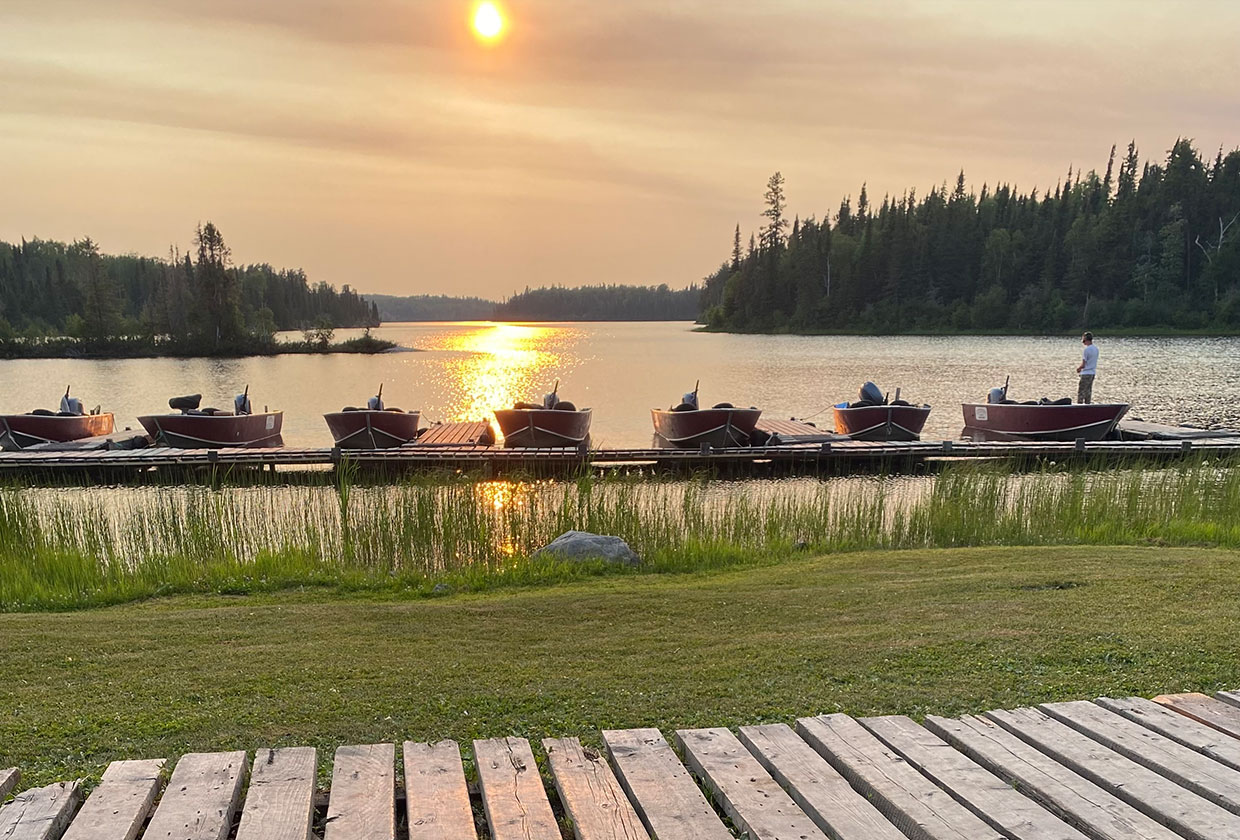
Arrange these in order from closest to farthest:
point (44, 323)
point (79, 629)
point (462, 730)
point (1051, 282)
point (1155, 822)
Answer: point (1155, 822), point (462, 730), point (79, 629), point (1051, 282), point (44, 323)

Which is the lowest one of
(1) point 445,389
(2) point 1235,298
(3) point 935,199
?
(1) point 445,389

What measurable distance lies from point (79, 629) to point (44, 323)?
14409 centimetres

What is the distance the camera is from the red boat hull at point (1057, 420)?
22.3 metres

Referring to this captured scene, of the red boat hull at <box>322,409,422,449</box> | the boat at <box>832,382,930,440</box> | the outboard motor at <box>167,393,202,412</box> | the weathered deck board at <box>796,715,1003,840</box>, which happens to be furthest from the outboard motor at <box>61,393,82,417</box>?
the weathered deck board at <box>796,715,1003,840</box>

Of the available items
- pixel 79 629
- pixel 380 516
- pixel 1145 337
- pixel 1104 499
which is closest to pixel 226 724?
Result: pixel 79 629

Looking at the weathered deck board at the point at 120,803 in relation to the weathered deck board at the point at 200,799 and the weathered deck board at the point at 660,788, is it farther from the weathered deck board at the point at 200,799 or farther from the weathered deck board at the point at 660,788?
the weathered deck board at the point at 660,788

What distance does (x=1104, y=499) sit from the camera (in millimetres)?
11586

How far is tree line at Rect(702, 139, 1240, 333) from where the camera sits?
325ft

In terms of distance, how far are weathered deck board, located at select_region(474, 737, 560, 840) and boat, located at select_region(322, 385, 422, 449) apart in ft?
65.4

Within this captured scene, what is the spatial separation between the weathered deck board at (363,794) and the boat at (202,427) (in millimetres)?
22715

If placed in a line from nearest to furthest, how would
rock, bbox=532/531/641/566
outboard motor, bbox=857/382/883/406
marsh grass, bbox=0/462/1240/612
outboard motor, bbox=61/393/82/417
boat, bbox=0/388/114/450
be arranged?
1. marsh grass, bbox=0/462/1240/612
2. rock, bbox=532/531/641/566
3. boat, bbox=0/388/114/450
4. outboard motor, bbox=857/382/883/406
5. outboard motor, bbox=61/393/82/417

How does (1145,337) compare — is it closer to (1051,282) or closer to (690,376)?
(1051,282)

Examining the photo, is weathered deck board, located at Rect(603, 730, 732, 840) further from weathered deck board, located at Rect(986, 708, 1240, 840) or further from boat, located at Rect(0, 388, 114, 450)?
boat, located at Rect(0, 388, 114, 450)

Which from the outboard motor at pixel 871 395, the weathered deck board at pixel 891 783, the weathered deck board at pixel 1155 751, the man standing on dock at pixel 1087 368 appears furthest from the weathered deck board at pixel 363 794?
the man standing on dock at pixel 1087 368
